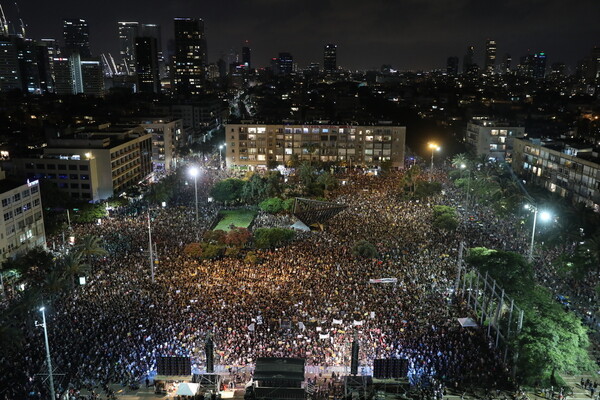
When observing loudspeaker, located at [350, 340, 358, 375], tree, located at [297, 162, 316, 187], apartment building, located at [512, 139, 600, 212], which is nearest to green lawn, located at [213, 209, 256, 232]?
tree, located at [297, 162, 316, 187]

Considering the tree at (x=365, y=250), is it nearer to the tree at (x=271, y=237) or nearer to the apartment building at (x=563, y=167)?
the tree at (x=271, y=237)

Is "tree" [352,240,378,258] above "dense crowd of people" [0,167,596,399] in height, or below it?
above

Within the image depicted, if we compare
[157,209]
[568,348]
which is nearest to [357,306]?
[568,348]

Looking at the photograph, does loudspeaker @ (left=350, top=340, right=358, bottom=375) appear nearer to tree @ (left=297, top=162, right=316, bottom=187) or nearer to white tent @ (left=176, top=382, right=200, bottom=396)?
white tent @ (left=176, top=382, right=200, bottom=396)

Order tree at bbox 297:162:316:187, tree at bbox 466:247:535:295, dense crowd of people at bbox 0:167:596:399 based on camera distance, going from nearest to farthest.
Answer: dense crowd of people at bbox 0:167:596:399 < tree at bbox 466:247:535:295 < tree at bbox 297:162:316:187

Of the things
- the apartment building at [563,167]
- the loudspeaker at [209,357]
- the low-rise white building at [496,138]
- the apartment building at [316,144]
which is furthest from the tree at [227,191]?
the low-rise white building at [496,138]

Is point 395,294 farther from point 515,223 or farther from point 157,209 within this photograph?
point 157,209

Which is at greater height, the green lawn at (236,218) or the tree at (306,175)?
the tree at (306,175)
